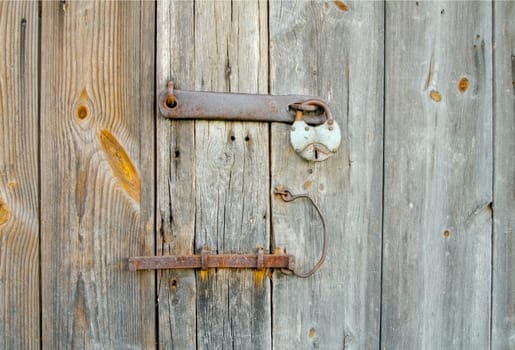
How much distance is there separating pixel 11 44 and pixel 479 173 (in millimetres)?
→ 1036

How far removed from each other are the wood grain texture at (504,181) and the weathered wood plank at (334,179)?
285 mm

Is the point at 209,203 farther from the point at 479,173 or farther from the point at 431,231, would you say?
the point at 479,173

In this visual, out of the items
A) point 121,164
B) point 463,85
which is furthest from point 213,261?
point 463,85

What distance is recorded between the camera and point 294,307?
39.6 inches

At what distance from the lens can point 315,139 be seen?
0.99 metres

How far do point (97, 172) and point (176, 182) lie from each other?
16 centimetres

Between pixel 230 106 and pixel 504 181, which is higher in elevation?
pixel 230 106

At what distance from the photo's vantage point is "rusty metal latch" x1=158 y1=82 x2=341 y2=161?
94cm

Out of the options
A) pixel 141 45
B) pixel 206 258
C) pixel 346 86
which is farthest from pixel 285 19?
pixel 206 258

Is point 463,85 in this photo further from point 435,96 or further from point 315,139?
point 315,139

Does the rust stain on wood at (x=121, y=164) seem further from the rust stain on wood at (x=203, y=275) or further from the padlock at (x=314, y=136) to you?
the padlock at (x=314, y=136)

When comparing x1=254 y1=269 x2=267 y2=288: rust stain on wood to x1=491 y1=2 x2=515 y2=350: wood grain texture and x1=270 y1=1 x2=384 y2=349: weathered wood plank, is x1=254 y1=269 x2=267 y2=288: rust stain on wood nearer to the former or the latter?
x1=270 y1=1 x2=384 y2=349: weathered wood plank

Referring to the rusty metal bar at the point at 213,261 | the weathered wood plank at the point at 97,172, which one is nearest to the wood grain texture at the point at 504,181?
the rusty metal bar at the point at 213,261

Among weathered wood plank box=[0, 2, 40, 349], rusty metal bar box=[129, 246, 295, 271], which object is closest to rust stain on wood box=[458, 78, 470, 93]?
rusty metal bar box=[129, 246, 295, 271]
